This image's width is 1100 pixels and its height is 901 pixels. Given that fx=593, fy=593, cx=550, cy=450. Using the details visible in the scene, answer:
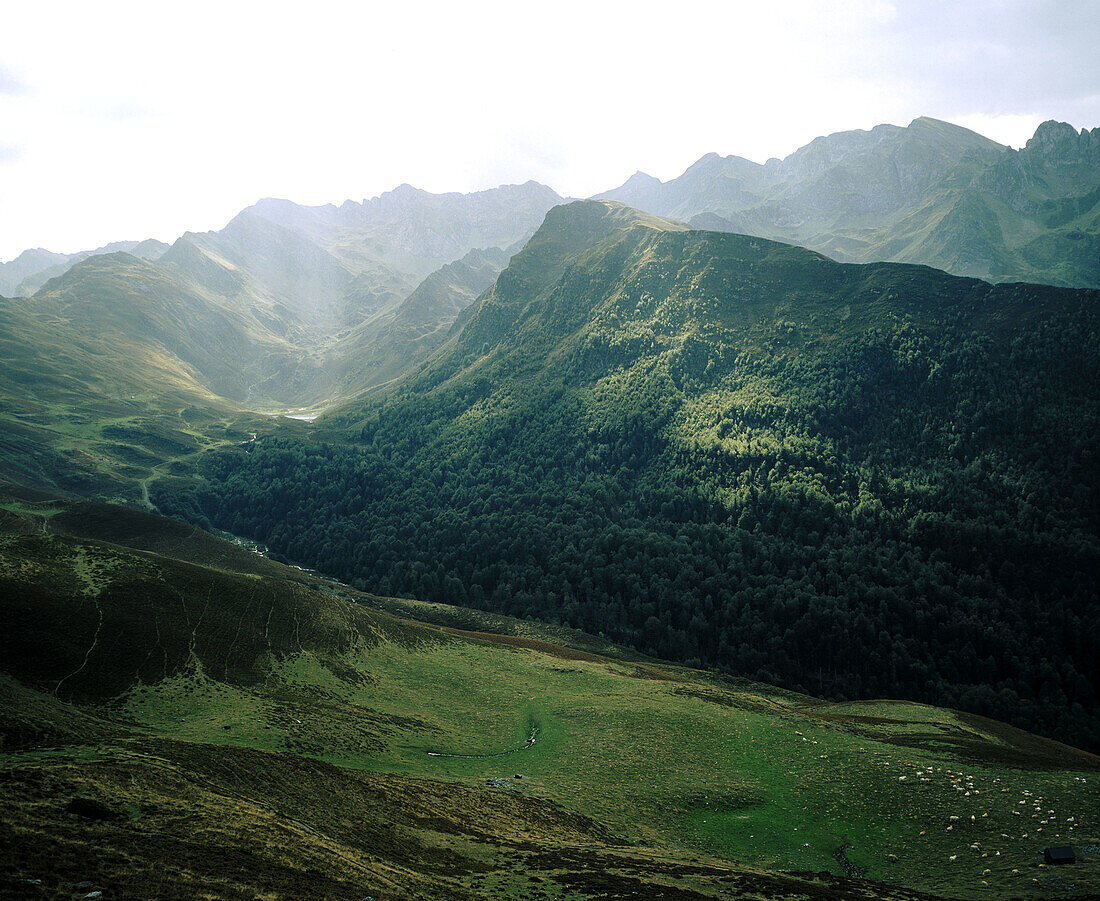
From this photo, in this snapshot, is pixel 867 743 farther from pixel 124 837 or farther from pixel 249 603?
pixel 249 603

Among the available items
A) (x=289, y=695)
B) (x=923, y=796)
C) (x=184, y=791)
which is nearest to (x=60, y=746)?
(x=184, y=791)

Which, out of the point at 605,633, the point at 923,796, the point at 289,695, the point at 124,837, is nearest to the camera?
the point at 124,837

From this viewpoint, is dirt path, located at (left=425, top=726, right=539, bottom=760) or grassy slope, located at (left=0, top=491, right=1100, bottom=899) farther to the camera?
dirt path, located at (left=425, top=726, right=539, bottom=760)

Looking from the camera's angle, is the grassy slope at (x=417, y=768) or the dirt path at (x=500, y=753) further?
the dirt path at (x=500, y=753)

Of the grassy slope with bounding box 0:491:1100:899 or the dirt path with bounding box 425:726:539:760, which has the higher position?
the grassy slope with bounding box 0:491:1100:899

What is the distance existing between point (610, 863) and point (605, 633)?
151m

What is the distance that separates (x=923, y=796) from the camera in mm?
54688

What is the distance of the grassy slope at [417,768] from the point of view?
3022 centimetres

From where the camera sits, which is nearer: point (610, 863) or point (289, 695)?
point (610, 863)

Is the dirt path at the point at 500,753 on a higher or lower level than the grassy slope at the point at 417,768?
lower

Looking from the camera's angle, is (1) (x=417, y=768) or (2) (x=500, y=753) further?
(2) (x=500, y=753)

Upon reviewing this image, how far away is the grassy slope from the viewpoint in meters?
30.2

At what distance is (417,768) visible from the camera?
2283 inches

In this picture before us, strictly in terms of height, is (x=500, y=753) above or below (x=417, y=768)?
below
